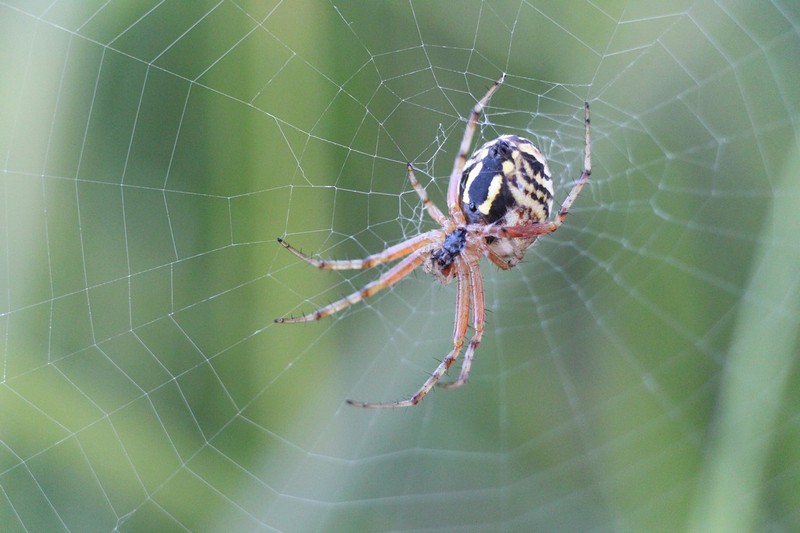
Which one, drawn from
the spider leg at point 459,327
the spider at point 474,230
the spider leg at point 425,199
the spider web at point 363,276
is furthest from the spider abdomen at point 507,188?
the spider web at point 363,276

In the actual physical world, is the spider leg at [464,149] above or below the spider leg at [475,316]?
above

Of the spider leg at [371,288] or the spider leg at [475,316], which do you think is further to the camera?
the spider leg at [475,316]

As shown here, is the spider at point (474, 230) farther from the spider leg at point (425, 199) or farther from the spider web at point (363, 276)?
the spider web at point (363, 276)

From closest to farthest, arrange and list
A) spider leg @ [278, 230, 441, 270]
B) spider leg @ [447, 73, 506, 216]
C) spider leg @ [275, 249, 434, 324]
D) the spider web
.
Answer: the spider web
spider leg @ [447, 73, 506, 216]
spider leg @ [278, 230, 441, 270]
spider leg @ [275, 249, 434, 324]

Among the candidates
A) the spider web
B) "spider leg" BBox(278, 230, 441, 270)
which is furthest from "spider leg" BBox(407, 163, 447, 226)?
the spider web

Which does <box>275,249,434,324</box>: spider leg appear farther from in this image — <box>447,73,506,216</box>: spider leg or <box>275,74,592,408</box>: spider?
<box>447,73,506,216</box>: spider leg

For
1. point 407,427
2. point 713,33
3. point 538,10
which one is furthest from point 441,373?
point 713,33

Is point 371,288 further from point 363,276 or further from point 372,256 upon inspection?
point 363,276
